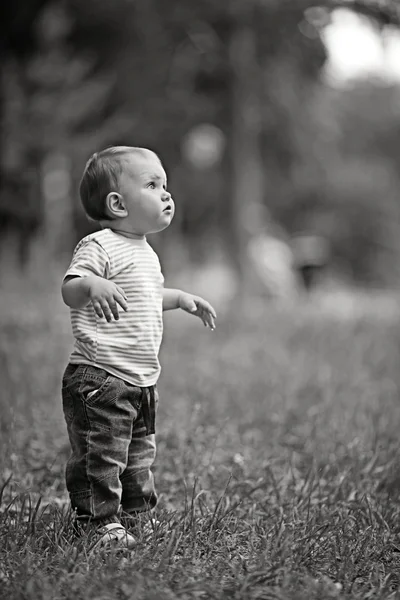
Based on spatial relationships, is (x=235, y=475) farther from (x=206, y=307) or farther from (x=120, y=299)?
(x=120, y=299)

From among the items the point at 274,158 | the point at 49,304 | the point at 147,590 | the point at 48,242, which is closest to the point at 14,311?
the point at 49,304

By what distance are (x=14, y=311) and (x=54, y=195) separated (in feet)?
12.3

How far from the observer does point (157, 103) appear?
12.7 metres

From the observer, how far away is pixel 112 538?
113 inches

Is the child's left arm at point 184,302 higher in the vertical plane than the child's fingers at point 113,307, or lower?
lower

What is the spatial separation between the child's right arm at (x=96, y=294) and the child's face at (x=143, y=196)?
0.32 meters

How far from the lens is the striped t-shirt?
9.69 ft

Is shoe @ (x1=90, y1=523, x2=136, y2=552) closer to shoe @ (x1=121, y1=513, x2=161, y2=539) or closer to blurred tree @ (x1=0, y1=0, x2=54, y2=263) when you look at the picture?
shoe @ (x1=121, y1=513, x2=161, y2=539)

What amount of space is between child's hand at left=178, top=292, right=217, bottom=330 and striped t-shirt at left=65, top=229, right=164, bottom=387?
0.17m

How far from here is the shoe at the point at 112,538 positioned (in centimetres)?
278

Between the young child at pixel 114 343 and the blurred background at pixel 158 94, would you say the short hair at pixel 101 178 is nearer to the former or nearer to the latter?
the young child at pixel 114 343

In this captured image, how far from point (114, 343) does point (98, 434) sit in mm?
337

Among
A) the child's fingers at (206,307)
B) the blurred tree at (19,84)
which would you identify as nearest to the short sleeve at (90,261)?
the child's fingers at (206,307)

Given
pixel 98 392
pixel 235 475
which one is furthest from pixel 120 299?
pixel 235 475
